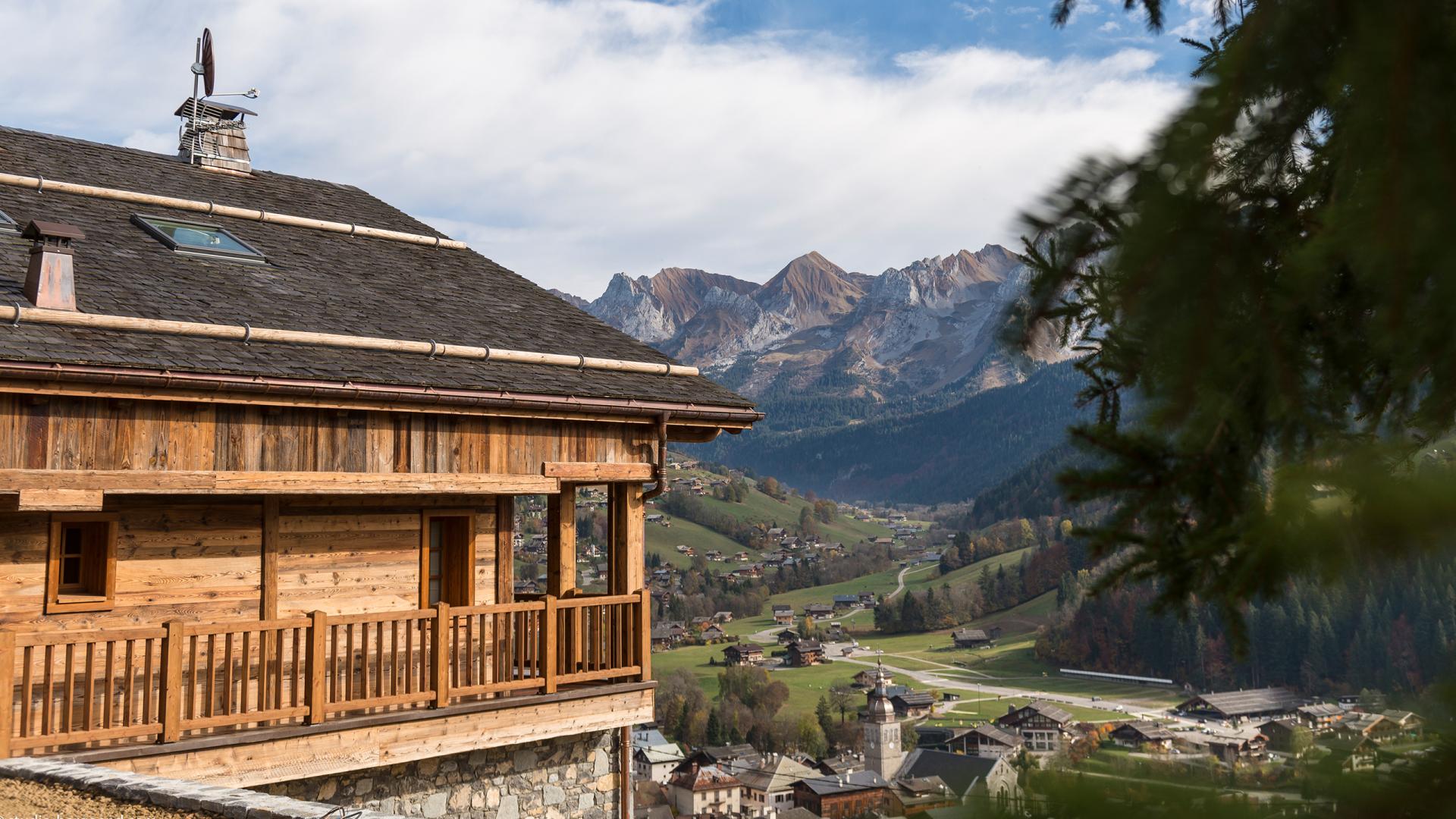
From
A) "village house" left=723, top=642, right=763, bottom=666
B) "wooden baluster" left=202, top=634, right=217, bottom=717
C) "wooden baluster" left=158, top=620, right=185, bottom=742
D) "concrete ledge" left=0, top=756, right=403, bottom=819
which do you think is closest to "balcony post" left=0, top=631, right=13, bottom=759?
"concrete ledge" left=0, top=756, right=403, bottom=819

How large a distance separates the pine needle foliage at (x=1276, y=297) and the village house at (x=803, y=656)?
411ft

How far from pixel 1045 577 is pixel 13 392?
477ft

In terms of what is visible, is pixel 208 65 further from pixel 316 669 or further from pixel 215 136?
pixel 316 669

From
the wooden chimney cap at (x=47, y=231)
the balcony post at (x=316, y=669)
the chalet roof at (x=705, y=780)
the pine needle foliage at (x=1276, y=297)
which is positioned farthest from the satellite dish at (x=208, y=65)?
the chalet roof at (x=705, y=780)

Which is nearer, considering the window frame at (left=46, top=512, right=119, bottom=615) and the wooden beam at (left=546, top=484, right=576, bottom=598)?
the window frame at (left=46, top=512, right=119, bottom=615)

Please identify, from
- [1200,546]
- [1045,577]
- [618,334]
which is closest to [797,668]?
[1045,577]

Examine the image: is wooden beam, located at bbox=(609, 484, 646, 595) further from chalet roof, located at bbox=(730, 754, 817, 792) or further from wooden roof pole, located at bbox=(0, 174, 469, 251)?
chalet roof, located at bbox=(730, 754, 817, 792)

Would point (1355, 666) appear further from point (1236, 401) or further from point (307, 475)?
point (307, 475)

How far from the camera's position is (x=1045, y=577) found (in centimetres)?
14375

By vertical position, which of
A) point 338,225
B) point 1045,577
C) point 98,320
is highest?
point 338,225

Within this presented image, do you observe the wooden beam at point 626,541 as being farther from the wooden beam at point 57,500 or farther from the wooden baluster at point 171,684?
the wooden beam at point 57,500

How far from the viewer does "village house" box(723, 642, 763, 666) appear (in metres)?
117

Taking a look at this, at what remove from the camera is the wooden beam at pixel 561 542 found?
36.8 feet

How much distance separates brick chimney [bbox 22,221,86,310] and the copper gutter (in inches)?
39.3
